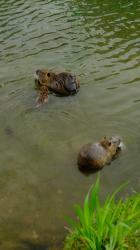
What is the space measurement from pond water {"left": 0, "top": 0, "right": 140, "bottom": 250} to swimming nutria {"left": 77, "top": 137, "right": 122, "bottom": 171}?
15 cm

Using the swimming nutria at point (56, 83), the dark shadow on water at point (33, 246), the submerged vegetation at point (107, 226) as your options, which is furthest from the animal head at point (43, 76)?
the submerged vegetation at point (107, 226)

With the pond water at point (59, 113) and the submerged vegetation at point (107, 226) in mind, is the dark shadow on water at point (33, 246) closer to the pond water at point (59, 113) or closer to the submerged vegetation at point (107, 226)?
the pond water at point (59, 113)

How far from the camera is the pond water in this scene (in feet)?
19.6

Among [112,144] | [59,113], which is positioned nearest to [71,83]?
[59,113]

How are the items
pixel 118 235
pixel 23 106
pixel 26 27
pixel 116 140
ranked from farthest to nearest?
pixel 26 27, pixel 23 106, pixel 116 140, pixel 118 235

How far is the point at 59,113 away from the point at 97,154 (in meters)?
2.16

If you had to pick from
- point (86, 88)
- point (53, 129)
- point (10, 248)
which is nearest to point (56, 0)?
point (86, 88)

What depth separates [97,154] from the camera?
258 inches

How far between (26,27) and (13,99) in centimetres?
508

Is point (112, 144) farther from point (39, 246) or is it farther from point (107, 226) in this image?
point (107, 226)

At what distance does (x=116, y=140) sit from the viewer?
7043 millimetres

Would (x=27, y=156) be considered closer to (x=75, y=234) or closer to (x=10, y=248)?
(x=10, y=248)

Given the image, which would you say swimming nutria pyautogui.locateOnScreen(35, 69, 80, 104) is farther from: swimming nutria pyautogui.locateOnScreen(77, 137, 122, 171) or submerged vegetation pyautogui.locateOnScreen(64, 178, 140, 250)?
submerged vegetation pyautogui.locateOnScreen(64, 178, 140, 250)

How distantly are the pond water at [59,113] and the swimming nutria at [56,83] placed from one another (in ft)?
0.62
